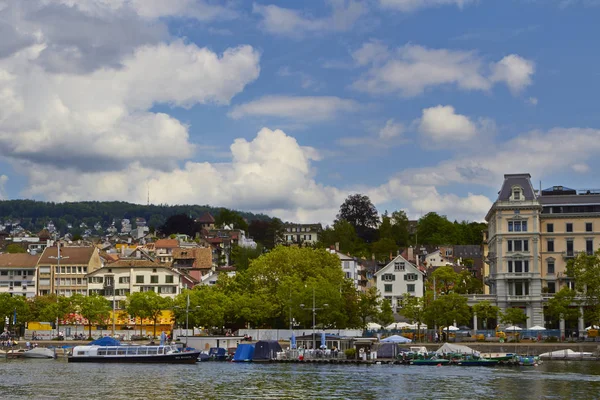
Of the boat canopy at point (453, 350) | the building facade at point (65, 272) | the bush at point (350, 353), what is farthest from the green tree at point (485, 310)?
the building facade at point (65, 272)

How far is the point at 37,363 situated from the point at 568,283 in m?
69.8

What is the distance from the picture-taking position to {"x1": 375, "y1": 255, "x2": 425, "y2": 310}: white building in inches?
6629

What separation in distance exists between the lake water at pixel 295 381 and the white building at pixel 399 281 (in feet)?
225

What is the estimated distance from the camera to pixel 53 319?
139000 millimetres

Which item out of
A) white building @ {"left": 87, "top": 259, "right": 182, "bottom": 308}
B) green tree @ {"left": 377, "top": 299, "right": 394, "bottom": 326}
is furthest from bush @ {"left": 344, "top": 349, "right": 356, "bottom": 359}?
white building @ {"left": 87, "top": 259, "right": 182, "bottom": 308}

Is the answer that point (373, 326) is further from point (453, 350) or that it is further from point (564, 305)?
point (453, 350)

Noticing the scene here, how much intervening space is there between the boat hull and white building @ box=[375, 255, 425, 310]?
68.8 m

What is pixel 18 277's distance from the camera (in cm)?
16225

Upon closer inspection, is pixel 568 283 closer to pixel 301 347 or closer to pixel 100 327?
pixel 301 347

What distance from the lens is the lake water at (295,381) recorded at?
67438 millimetres

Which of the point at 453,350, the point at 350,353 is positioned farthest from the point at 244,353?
the point at 453,350

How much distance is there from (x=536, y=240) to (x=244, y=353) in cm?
4542

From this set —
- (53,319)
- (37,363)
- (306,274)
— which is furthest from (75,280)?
(37,363)

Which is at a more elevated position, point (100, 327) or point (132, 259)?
point (132, 259)
